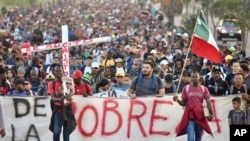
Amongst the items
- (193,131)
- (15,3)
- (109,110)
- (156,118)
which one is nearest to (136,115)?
(156,118)

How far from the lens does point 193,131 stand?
12.0 m

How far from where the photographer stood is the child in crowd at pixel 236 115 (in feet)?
38.2

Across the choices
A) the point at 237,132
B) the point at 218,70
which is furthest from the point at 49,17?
the point at 237,132

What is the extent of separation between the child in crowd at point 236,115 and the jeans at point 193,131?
22.2 inches

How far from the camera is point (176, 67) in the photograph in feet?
54.9

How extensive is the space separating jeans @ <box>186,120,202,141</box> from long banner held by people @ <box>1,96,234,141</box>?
66 cm

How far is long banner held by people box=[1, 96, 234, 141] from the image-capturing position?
41.9 feet

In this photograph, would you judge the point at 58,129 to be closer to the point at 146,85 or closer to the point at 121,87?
the point at 146,85

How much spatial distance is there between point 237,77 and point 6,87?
12.3 feet

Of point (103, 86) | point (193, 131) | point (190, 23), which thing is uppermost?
point (190, 23)

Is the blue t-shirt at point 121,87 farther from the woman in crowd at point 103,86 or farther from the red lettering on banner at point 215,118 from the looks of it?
the red lettering on banner at point 215,118

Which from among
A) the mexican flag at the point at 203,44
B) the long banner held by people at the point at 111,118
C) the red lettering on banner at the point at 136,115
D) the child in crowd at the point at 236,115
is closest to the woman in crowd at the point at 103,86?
the long banner held by people at the point at 111,118

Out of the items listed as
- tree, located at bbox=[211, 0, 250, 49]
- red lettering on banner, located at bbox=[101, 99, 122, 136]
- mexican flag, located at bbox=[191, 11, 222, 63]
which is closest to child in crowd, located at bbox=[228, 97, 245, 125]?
mexican flag, located at bbox=[191, 11, 222, 63]

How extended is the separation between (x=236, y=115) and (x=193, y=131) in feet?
2.34
